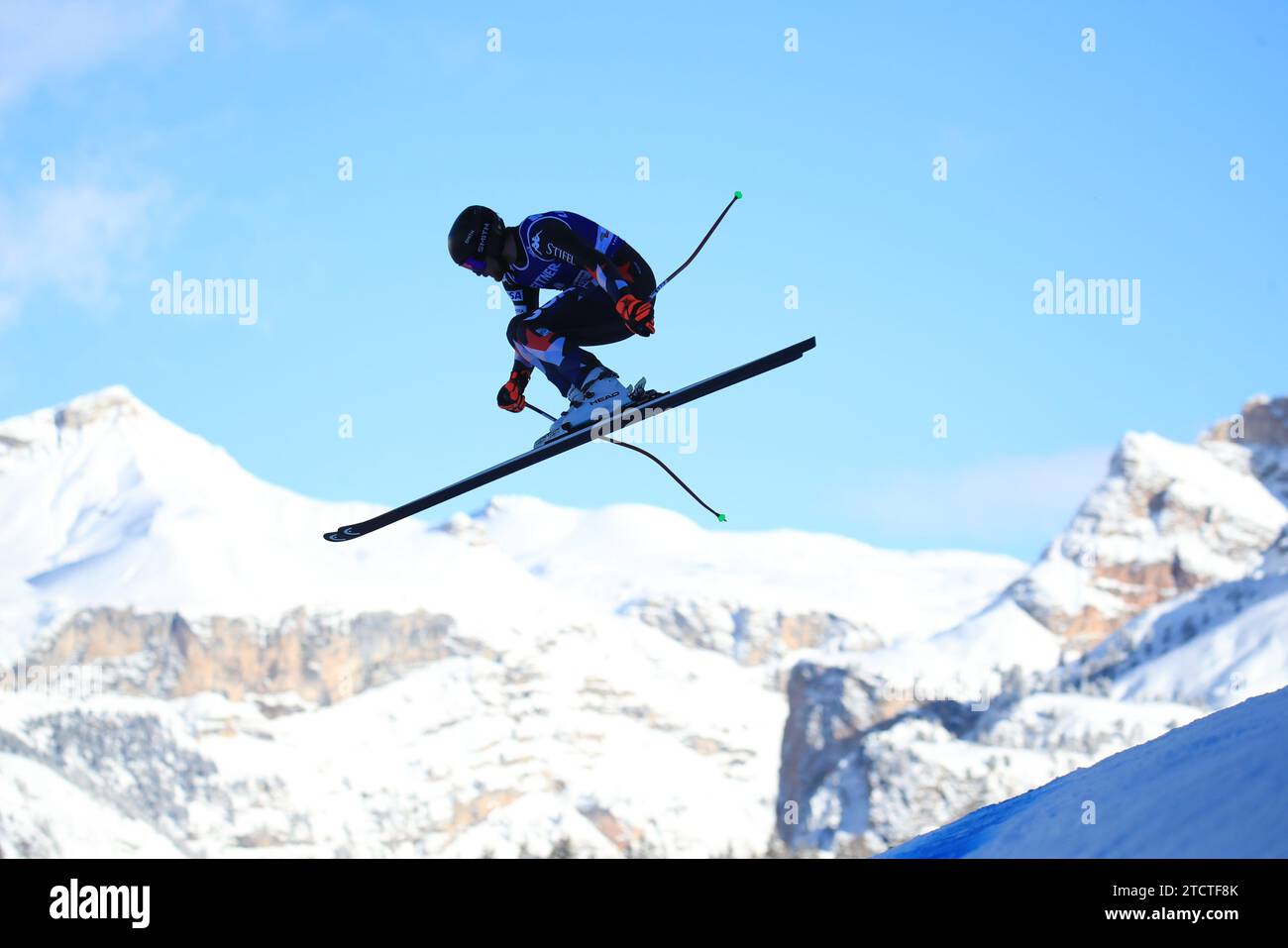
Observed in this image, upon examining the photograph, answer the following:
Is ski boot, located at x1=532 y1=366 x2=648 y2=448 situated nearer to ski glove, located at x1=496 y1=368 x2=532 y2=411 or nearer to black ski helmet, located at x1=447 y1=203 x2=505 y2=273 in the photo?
ski glove, located at x1=496 y1=368 x2=532 y2=411

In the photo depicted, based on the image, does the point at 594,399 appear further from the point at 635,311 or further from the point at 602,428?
the point at 635,311

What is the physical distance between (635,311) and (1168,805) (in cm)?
593

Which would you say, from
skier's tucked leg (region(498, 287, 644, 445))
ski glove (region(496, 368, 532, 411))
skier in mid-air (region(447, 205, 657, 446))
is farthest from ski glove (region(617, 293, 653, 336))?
ski glove (region(496, 368, 532, 411))

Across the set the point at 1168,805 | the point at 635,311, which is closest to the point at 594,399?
the point at 635,311

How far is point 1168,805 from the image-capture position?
8586 millimetres

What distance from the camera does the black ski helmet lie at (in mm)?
12992

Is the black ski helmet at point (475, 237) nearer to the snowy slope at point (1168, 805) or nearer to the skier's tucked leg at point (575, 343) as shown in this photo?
the skier's tucked leg at point (575, 343)

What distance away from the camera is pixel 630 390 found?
13.6m

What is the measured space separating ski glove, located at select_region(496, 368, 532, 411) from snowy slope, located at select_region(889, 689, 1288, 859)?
5.45 m

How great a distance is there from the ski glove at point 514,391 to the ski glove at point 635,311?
67.0 inches

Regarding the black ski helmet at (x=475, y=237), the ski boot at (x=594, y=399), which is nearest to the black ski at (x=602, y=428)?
the ski boot at (x=594, y=399)
